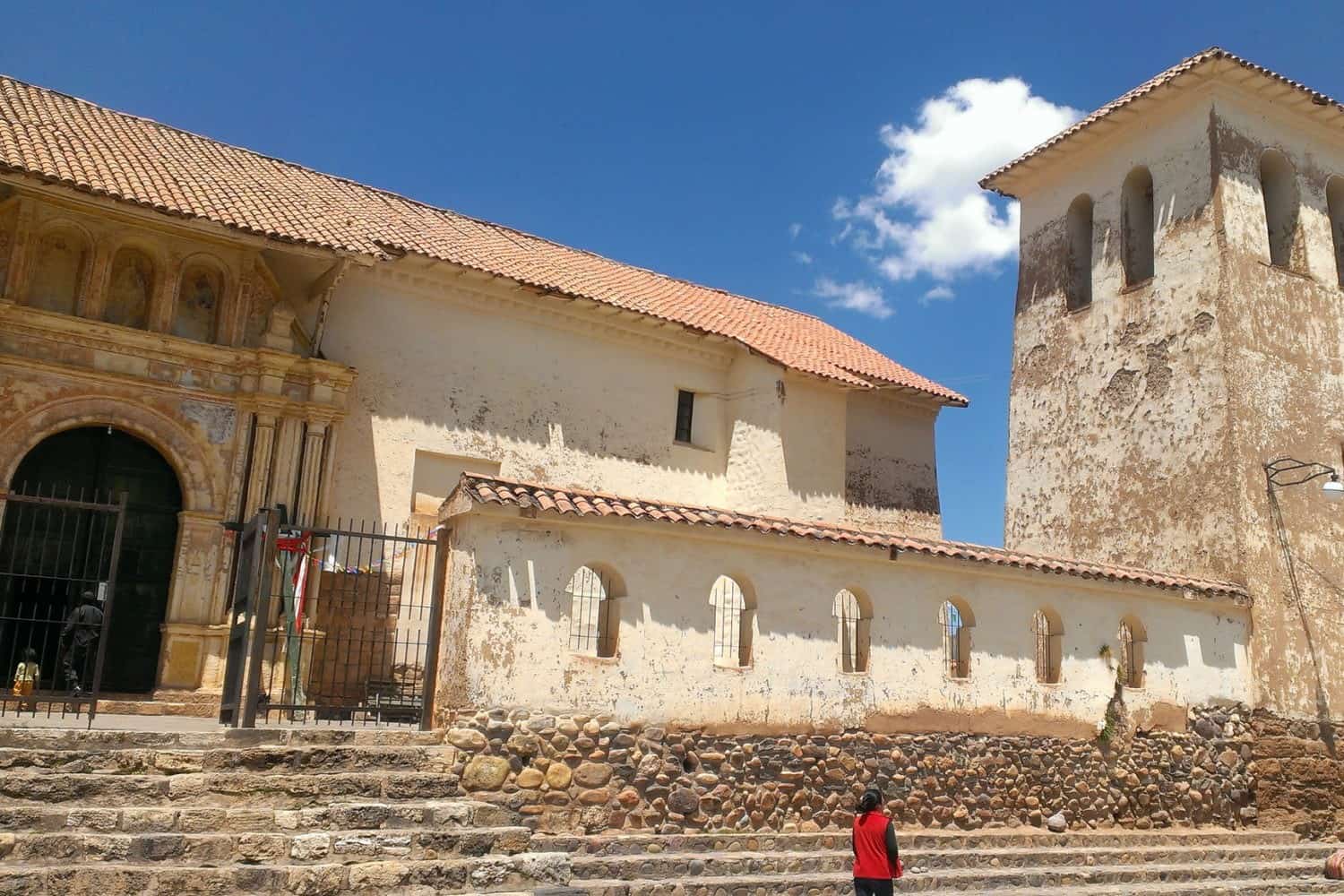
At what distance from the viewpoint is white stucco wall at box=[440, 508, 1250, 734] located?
9.03 meters

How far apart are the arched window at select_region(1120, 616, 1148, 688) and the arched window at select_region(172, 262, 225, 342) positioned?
1162 centimetres

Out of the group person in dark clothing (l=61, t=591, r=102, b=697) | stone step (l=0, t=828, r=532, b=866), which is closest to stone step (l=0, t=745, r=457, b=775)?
stone step (l=0, t=828, r=532, b=866)

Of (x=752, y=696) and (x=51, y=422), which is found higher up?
(x=51, y=422)

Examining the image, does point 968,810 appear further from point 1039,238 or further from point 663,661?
point 1039,238

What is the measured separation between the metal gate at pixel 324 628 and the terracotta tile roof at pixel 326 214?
150 inches

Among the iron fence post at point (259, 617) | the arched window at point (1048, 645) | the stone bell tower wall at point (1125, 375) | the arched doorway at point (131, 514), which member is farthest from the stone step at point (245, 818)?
the stone bell tower wall at point (1125, 375)

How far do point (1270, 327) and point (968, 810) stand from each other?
873 cm

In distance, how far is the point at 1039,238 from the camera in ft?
59.8

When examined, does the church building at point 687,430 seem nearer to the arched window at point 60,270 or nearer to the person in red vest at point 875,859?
the arched window at point 60,270

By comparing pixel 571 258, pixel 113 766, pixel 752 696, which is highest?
pixel 571 258

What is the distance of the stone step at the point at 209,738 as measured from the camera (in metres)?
7.84

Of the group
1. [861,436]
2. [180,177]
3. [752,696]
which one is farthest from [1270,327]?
[180,177]

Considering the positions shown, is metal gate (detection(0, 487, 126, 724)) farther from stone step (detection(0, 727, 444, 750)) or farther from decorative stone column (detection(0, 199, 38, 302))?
stone step (detection(0, 727, 444, 750))

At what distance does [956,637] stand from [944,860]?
2554 mm
